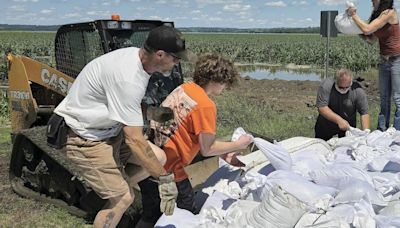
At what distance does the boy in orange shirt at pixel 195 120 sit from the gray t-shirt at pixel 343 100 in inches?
86.4

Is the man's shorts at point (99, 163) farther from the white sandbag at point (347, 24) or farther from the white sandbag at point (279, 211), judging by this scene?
the white sandbag at point (347, 24)

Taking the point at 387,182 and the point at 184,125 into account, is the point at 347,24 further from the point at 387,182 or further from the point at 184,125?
the point at 184,125

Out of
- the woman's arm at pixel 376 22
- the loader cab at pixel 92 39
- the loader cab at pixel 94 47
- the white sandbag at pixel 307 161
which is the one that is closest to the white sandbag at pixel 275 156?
the white sandbag at pixel 307 161

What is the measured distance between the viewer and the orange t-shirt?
2.93m

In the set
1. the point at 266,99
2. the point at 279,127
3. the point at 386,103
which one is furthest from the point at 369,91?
the point at 386,103

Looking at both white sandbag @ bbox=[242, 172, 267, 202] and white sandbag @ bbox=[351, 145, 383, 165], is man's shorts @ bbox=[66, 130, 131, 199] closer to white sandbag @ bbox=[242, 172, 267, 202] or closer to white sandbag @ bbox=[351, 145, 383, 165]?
white sandbag @ bbox=[242, 172, 267, 202]

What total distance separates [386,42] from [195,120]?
10.1 ft

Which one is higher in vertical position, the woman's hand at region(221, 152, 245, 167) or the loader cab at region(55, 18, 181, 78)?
the loader cab at region(55, 18, 181, 78)

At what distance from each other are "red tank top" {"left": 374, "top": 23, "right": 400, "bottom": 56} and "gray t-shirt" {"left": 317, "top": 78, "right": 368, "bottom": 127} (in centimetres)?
47

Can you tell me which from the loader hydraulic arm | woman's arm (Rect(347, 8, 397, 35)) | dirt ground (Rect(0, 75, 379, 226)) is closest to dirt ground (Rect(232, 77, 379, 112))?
dirt ground (Rect(0, 75, 379, 226))

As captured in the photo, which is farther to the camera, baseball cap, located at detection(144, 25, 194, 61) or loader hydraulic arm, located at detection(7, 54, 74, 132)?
loader hydraulic arm, located at detection(7, 54, 74, 132)

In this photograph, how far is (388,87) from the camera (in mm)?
5305

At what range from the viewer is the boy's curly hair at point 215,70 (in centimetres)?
298

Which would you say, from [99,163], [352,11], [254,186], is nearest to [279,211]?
[254,186]
